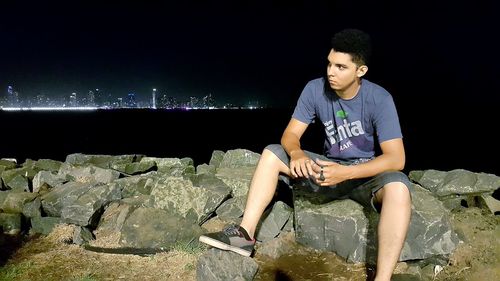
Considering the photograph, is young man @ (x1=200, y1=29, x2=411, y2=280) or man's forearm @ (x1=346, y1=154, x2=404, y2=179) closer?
young man @ (x1=200, y1=29, x2=411, y2=280)

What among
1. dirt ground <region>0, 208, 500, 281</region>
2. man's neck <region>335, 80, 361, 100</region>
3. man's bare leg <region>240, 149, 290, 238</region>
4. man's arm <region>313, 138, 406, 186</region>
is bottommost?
dirt ground <region>0, 208, 500, 281</region>

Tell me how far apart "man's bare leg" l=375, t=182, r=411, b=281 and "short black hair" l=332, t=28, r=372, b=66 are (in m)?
1.25

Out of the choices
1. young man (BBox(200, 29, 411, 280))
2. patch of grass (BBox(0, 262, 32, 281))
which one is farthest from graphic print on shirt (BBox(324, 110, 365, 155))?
patch of grass (BBox(0, 262, 32, 281))

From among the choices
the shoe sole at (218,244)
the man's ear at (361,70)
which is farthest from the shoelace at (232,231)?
the man's ear at (361,70)

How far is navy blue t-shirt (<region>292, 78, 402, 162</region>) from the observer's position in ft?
12.4

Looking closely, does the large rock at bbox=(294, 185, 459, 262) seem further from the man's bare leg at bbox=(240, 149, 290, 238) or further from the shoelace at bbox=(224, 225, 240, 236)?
the shoelace at bbox=(224, 225, 240, 236)

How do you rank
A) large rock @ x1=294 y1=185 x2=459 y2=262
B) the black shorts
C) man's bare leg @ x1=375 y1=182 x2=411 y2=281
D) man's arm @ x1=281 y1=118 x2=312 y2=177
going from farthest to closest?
1. large rock @ x1=294 y1=185 x2=459 y2=262
2. man's arm @ x1=281 y1=118 x2=312 y2=177
3. the black shorts
4. man's bare leg @ x1=375 y1=182 x2=411 y2=281

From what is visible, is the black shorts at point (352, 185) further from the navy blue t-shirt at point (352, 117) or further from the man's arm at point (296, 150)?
the navy blue t-shirt at point (352, 117)

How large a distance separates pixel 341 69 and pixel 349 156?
0.94m

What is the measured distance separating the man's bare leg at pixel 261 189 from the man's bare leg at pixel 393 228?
1057 mm

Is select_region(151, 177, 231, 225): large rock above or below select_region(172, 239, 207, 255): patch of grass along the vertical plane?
above

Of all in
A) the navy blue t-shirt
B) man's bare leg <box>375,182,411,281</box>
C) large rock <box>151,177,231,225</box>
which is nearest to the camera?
man's bare leg <box>375,182,411,281</box>

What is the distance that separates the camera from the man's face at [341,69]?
373 cm

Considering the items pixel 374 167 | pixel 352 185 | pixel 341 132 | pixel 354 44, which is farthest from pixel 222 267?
pixel 354 44
